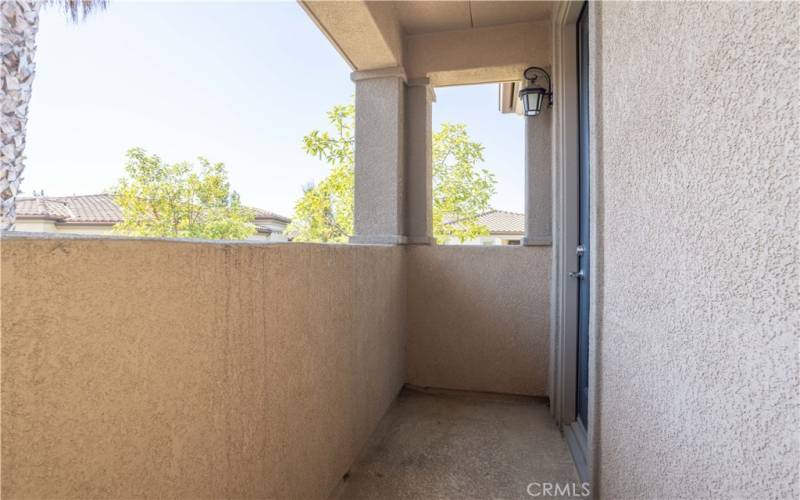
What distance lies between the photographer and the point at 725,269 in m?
0.60

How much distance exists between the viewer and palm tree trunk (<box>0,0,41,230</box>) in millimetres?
2043

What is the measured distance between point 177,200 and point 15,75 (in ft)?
26.3

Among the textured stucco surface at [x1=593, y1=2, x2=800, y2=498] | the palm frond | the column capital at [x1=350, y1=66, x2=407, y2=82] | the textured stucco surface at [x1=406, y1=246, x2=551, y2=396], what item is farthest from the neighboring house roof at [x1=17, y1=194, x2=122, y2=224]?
the textured stucco surface at [x1=593, y1=2, x2=800, y2=498]

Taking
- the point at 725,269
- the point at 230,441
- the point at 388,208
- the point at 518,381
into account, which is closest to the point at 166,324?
the point at 230,441

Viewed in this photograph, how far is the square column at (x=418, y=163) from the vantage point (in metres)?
2.79

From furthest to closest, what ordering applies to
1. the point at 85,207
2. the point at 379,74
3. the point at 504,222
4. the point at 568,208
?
the point at 504,222 → the point at 85,207 → the point at 379,74 → the point at 568,208

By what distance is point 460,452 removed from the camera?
1986 mm

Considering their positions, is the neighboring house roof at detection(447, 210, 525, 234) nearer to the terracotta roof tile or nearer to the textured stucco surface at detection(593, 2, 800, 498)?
the terracotta roof tile

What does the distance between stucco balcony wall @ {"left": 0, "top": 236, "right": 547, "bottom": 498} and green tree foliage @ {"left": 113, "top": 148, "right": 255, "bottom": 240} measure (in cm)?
777

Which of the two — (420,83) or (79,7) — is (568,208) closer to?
(420,83)

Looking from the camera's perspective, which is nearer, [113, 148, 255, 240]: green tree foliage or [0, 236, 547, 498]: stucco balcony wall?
[0, 236, 547, 498]: stucco balcony wall

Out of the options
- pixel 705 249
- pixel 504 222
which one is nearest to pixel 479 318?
pixel 705 249

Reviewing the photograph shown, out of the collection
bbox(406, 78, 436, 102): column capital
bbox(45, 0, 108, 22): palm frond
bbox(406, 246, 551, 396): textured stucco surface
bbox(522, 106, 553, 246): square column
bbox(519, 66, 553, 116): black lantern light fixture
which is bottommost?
bbox(406, 246, 551, 396): textured stucco surface

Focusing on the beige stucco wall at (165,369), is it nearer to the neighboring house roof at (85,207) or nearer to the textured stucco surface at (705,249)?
the textured stucco surface at (705,249)
